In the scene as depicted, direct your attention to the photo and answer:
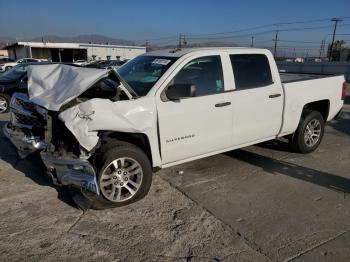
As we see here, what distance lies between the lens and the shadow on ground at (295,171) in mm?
5008

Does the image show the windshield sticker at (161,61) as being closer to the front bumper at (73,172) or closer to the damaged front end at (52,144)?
the damaged front end at (52,144)

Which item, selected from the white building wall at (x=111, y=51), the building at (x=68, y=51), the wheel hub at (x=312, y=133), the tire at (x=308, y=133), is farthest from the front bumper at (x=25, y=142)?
the white building wall at (x=111, y=51)

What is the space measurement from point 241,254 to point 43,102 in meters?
2.72

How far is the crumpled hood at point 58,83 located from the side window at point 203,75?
42.3 inches

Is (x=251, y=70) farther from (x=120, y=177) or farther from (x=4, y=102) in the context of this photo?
(x=4, y=102)

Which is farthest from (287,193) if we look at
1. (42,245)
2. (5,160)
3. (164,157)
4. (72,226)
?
(5,160)

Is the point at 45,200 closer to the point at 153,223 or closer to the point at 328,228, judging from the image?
the point at 153,223

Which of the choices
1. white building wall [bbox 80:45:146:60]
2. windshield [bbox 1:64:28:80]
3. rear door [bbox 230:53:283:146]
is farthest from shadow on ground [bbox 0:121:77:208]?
white building wall [bbox 80:45:146:60]

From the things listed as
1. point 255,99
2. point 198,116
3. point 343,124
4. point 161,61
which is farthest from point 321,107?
point 161,61

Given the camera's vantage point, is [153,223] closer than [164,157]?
Yes

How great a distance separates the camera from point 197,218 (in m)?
4.00

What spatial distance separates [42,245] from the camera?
136 inches

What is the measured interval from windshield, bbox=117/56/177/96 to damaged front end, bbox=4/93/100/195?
1068 millimetres

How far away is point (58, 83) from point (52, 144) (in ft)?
2.58
